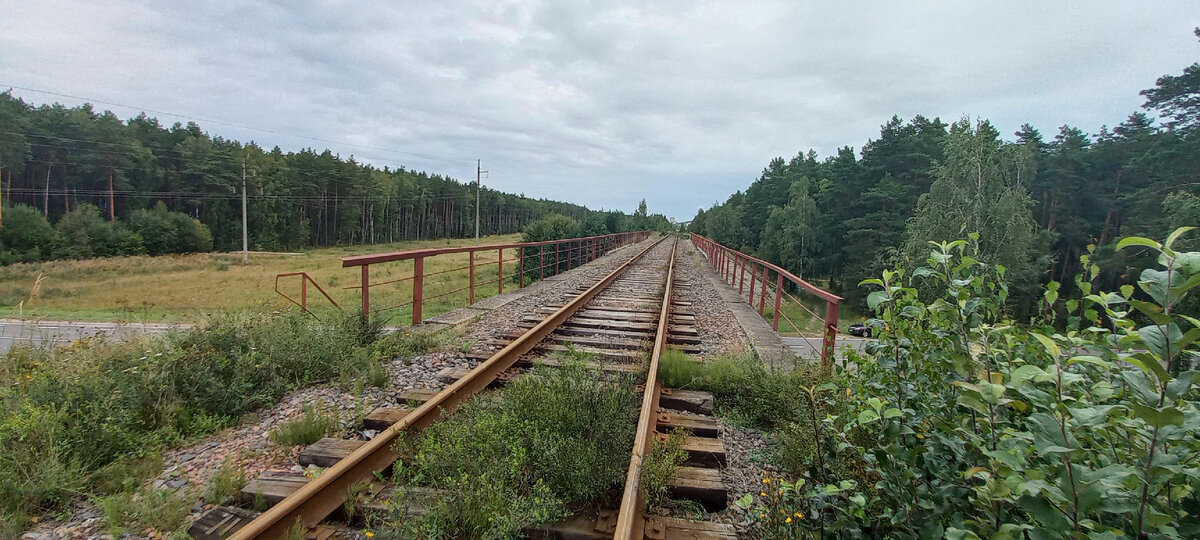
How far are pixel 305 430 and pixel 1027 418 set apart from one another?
12.6 feet

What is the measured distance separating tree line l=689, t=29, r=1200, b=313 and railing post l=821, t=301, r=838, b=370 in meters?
12.1

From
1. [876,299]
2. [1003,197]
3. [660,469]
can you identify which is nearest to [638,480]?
[660,469]

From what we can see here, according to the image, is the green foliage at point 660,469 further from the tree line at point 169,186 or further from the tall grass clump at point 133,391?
the tree line at point 169,186

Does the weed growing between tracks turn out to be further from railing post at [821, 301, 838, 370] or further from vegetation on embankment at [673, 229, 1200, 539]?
railing post at [821, 301, 838, 370]

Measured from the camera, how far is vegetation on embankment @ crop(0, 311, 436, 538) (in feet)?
9.00

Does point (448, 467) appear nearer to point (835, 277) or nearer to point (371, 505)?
point (371, 505)

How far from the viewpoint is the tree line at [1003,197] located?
2281cm

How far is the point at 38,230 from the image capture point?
1773 inches

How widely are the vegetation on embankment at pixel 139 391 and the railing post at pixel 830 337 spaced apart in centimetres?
383

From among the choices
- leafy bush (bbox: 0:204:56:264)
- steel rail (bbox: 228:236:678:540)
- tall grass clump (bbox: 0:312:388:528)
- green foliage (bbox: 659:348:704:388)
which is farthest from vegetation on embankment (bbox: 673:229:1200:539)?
leafy bush (bbox: 0:204:56:264)

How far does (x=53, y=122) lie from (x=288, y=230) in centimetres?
2411

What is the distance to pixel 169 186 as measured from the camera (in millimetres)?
60344

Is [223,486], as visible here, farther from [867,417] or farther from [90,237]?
[90,237]

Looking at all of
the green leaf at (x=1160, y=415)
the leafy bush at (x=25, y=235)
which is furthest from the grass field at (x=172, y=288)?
the green leaf at (x=1160, y=415)
